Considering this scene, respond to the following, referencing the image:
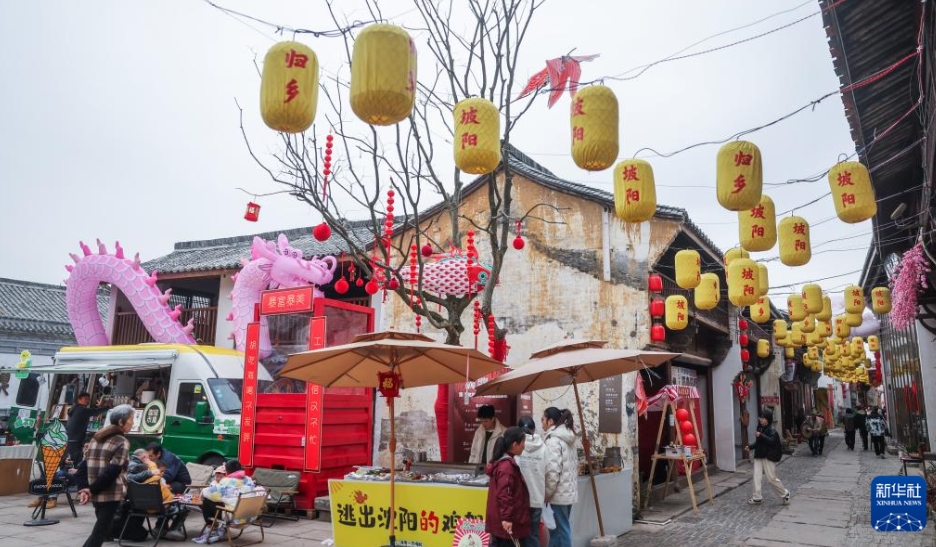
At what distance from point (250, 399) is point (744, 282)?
28.5 feet

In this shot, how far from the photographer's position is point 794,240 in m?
8.95

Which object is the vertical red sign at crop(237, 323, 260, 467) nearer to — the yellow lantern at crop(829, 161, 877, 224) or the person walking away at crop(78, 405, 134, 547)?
the person walking away at crop(78, 405, 134, 547)

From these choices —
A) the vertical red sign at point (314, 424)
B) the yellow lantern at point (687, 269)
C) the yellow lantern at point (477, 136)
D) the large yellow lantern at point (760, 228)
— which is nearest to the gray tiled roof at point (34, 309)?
the vertical red sign at point (314, 424)

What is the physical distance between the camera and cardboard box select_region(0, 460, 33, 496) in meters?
11.7

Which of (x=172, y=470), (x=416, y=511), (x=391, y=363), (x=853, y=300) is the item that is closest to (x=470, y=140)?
(x=391, y=363)

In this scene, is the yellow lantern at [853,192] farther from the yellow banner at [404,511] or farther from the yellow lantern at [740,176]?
the yellow banner at [404,511]

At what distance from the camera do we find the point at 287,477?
9.91 m

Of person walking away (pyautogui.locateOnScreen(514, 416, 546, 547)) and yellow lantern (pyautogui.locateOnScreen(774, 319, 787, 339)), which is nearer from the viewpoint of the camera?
person walking away (pyautogui.locateOnScreen(514, 416, 546, 547))

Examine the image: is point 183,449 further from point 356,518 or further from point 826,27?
point 826,27

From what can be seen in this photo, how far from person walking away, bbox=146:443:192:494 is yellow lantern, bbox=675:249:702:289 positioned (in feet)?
27.5

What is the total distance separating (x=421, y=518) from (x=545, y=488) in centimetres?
171

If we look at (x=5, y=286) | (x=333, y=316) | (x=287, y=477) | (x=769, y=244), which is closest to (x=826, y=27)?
(x=769, y=244)

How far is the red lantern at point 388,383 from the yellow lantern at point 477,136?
2600 millimetres

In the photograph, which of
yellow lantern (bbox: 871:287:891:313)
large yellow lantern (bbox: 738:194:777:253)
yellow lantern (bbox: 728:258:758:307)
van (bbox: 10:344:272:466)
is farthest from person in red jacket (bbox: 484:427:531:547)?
yellow lantern (bbox: 871:287:891:313)
